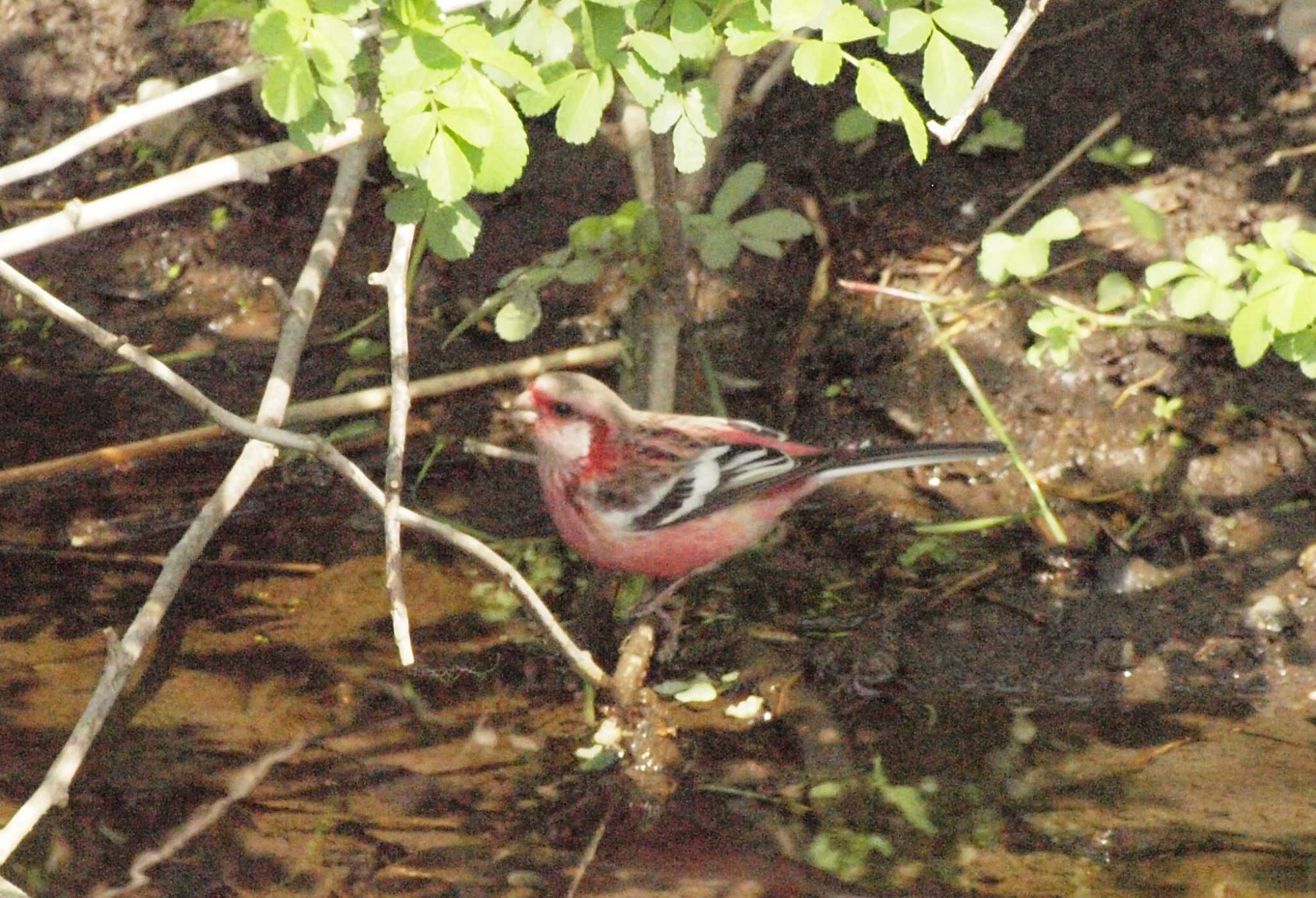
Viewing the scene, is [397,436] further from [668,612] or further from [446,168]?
[668,612]

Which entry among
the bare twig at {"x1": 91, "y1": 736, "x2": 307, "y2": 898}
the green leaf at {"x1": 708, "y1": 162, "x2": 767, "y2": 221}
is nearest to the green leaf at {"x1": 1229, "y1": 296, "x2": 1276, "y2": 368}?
the green leaf at {"x1": 708, "y1": 162, "x2": 767, "y2": 221}

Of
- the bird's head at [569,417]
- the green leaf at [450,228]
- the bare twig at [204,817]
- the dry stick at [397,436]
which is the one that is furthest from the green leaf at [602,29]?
the bare twig at [204,817]

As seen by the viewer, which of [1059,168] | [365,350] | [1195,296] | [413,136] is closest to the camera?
[413,136]

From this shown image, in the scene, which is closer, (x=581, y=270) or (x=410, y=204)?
(x=410, y=204)

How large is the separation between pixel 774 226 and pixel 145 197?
7.02ft

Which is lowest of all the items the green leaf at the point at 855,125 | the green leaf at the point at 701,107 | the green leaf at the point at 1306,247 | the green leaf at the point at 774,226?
the green leaf at the point at 855,125

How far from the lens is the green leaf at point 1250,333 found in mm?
3977

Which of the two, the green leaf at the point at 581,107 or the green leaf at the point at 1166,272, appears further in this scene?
the green leaf at the point at 1166,272

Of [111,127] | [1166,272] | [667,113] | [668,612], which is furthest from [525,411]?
[111,127]

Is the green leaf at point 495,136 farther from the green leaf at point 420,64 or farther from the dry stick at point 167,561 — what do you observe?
the dry stick at point 167,561

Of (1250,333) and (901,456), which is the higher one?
(1250,333)

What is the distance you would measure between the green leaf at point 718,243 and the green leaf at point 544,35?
1918mm

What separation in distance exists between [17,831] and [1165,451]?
3.60m

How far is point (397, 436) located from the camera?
377cm
